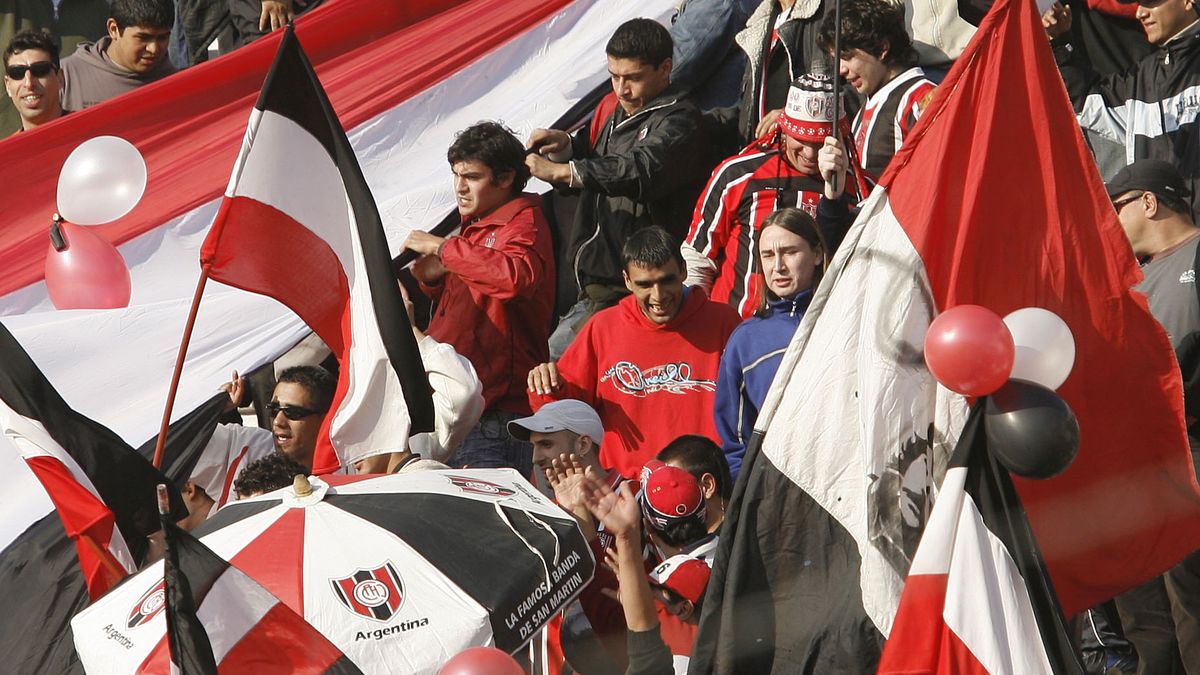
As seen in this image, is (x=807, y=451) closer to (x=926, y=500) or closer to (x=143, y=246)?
(x=926, y=500)

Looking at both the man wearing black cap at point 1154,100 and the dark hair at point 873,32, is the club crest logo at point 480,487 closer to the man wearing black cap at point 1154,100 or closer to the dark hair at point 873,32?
the dark hair at point 873,32

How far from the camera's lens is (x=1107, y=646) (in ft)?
20.8

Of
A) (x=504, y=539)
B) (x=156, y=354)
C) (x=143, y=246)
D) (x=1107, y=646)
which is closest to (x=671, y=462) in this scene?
(x=504, y=539)

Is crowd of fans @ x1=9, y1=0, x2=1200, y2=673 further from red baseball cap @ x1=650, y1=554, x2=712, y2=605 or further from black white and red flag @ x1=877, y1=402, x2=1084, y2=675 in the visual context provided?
black white and red flag @ x1=877, y1=402, x2=1084, y2=675

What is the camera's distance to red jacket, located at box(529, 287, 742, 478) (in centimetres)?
661

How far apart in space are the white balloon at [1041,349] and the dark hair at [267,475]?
93.6 inches

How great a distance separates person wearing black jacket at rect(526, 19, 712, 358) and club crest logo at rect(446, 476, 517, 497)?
2752 mm

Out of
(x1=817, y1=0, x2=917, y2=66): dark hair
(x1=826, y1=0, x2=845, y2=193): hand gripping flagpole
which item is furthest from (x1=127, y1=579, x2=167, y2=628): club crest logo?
(x1=817, y1=0, x2=917, y2=66): dark hair

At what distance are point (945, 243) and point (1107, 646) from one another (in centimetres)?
197

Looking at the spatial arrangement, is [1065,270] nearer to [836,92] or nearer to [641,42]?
[836,92]

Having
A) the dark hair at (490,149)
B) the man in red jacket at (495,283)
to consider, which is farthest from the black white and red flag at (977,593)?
the dark hair at (490,149)

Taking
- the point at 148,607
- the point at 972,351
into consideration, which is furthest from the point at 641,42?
the point at 148,607

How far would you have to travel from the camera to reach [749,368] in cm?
621

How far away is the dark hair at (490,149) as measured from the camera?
721cm
